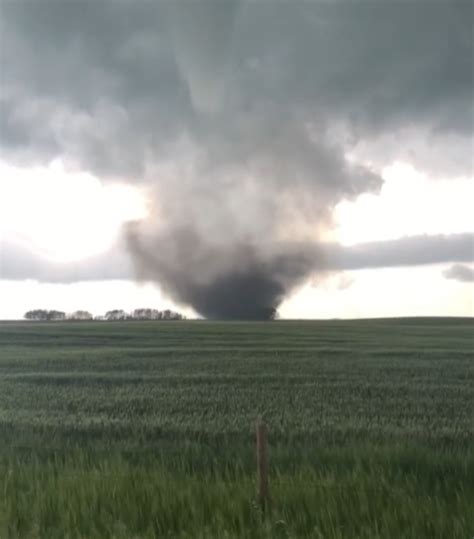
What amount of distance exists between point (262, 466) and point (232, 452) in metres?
3.28

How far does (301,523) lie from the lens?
753 cm

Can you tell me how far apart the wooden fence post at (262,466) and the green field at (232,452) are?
0.50ft

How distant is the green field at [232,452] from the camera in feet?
25.2

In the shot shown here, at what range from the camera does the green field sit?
7.70m

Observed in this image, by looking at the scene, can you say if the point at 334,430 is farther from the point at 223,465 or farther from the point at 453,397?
the point at 453,397

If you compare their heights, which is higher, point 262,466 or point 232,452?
point 262,466

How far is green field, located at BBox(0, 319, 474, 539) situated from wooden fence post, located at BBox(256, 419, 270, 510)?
152 mm

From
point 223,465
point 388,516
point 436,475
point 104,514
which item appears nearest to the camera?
point 388,516

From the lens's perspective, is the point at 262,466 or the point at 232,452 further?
the point at 232,452

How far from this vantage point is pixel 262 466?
777cm

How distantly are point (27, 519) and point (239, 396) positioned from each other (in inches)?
383

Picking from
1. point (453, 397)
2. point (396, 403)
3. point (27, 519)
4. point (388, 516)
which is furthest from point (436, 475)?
point (453, 397)

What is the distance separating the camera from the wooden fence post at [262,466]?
25.3 feet

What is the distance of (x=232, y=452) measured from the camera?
1096 centimetres
